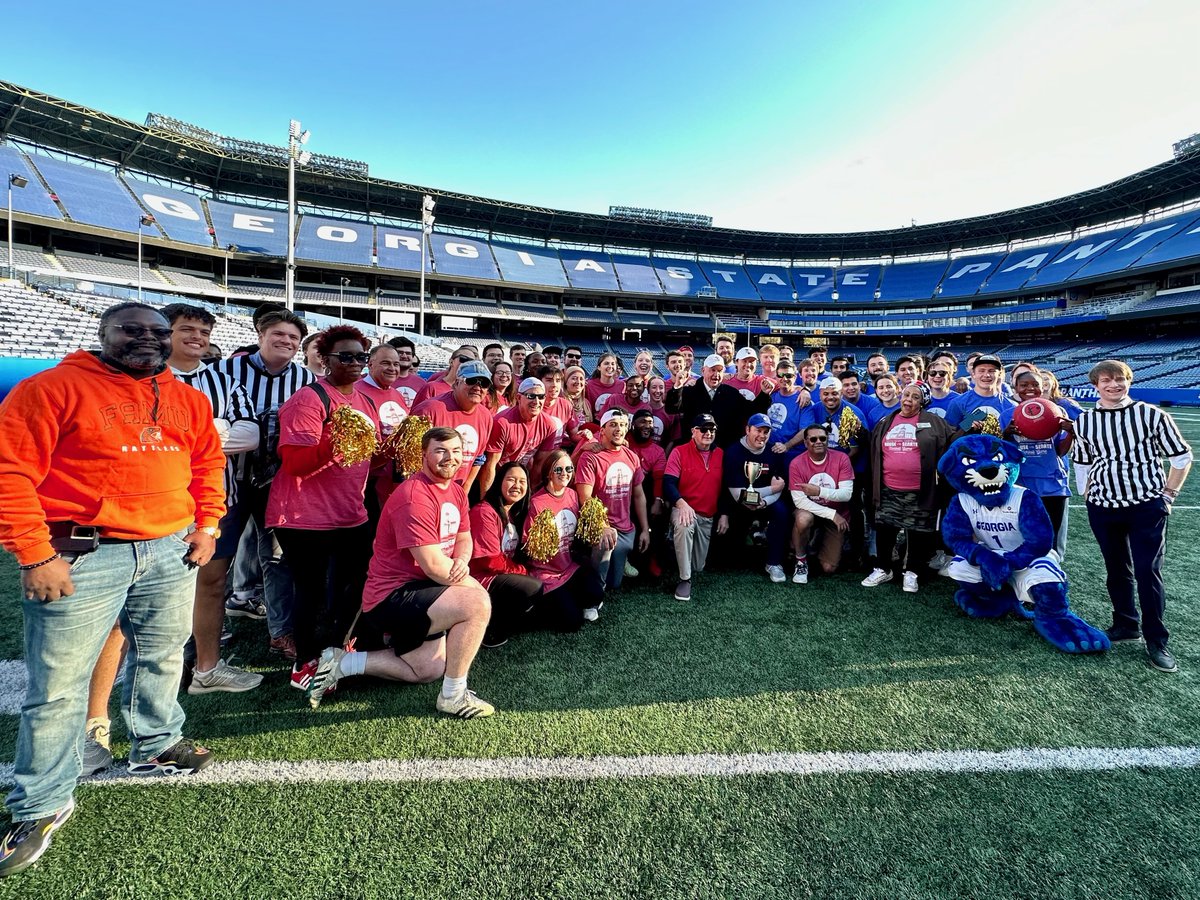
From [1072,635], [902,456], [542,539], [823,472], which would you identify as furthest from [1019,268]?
[542,539]

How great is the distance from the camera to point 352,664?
273 centimetres

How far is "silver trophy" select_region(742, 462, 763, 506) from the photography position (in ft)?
15.0

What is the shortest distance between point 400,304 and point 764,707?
119 feet

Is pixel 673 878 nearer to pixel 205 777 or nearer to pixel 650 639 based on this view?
pixel 650 639

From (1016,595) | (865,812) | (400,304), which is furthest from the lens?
(400,304)

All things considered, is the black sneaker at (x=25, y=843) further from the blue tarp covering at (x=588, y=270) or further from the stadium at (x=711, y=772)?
the blue tarp covering at (x=588, y=270)

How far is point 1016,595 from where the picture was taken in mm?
3637

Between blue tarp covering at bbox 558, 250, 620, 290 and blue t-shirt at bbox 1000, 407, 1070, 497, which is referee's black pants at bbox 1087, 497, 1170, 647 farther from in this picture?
blue tarp covering at bbox 558, 250, 620, 290

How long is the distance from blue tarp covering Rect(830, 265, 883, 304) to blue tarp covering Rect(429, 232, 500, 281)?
25.9m

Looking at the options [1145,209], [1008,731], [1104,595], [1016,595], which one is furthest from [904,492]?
[1145,209]

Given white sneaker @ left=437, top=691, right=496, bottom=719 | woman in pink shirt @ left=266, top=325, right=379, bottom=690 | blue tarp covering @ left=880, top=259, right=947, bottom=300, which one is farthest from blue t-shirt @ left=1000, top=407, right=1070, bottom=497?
blue tarp covering @ left=880, top=259, right=947, bottom=300

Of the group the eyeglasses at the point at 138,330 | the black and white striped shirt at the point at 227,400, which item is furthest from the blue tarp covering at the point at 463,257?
the eyeglasses at the point at 138,330

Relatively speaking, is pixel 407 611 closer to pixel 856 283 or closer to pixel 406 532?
pixel 406 532

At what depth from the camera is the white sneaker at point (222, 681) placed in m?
2.71
